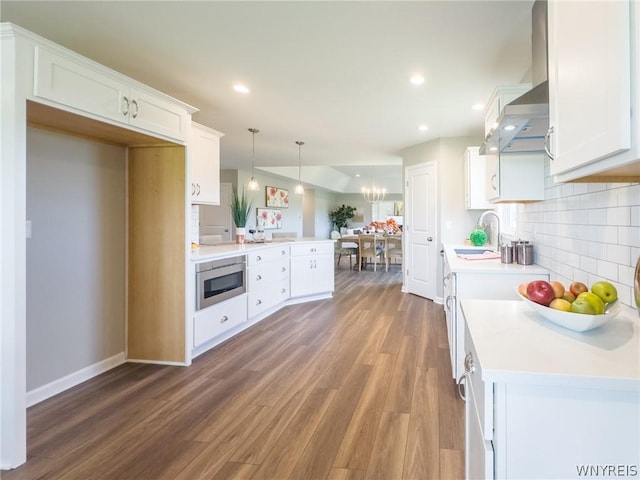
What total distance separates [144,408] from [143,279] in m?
1.12

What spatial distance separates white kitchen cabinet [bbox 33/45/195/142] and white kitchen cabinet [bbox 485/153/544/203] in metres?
2.47

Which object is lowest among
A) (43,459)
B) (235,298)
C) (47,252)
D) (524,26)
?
(43,459)

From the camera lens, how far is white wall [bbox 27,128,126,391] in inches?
93.3

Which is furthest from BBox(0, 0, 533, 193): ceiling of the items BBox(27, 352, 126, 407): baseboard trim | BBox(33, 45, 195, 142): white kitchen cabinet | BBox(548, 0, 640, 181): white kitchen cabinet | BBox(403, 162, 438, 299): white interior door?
BBox(27, 352, 126, 407): baseboard trim

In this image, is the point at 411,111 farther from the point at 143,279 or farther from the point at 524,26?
Result: the point at 143,279

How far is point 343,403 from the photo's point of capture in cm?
231

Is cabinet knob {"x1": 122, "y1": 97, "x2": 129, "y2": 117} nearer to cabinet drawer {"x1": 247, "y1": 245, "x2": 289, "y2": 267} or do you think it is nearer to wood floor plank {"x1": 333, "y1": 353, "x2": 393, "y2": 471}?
cabinet drawer {"x1": 247, "y1": 245, "x2": 289, "y2": 267}

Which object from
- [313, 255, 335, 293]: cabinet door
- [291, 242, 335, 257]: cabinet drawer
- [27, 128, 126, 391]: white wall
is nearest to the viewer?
[27, 128, 126, 391]: white wall

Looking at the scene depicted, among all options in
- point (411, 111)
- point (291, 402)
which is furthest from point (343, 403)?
point (411, 111)

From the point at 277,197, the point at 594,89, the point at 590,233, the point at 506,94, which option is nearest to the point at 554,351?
the point at 594,89

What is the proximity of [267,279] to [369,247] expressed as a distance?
182 inches

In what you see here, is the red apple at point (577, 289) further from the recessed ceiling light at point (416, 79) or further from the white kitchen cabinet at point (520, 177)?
the recessed ceiling light at point (416, 79)

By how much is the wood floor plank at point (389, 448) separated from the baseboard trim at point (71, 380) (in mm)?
2152

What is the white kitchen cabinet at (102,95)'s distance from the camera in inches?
75.4
